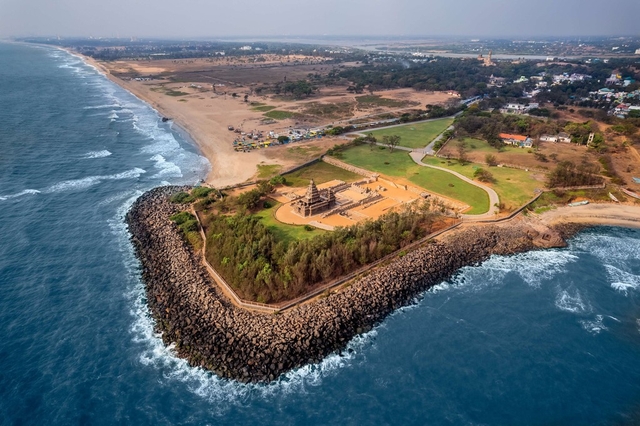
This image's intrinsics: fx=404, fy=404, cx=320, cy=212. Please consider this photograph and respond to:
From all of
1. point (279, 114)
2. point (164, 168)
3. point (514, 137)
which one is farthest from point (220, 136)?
point (514, 137)

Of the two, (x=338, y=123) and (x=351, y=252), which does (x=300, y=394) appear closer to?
(x=351, y=252)

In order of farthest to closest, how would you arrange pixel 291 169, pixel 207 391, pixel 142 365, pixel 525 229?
pixel 291 169
pixel 525 229
pixel 142 365
pixel 207 391

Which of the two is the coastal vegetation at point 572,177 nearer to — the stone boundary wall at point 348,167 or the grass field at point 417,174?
the grass field at point 417,174

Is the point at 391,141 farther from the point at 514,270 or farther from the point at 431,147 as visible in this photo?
the point at 514,270

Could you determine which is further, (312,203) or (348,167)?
(348,167)

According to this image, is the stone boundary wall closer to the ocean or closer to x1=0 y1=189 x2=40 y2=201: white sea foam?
the ocean

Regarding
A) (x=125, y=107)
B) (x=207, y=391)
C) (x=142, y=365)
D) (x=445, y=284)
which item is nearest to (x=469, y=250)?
(x=445, y=284)

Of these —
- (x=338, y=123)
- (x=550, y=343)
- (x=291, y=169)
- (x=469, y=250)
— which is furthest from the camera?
(x=338, y=123)
